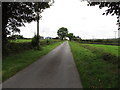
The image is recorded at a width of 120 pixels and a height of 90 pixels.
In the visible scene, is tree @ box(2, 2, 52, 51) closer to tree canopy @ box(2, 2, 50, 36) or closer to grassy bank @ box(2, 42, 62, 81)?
tree canopy @ box(2, 2, 50, 36)

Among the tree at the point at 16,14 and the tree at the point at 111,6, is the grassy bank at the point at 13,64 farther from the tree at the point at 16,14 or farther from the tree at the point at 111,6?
the tree at the point at 111,6

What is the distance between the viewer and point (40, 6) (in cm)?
1812

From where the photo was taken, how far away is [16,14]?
17531 millimetres

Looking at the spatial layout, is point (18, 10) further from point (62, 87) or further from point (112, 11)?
point (62, 87)

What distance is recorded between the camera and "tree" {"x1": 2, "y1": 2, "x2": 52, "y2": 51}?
15.5 metres

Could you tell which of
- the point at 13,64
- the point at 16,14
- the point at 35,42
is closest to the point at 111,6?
the point at 13,64

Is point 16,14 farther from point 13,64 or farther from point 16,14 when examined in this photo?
point 13,64

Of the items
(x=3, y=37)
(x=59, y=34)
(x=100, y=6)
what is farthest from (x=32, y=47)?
(x=59, y=34)

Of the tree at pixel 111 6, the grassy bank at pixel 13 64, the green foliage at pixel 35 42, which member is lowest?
the grassy bank at pixel 13 64

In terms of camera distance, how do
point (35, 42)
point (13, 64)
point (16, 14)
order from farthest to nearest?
point (35, 42), point (16, 14), point (13, 64)

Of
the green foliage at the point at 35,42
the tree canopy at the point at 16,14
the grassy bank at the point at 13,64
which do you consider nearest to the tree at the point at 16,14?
the tree canopy at the point at 16,14

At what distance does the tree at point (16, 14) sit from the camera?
1549 centimetres

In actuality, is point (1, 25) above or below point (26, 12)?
below

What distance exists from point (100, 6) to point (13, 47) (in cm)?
1116
